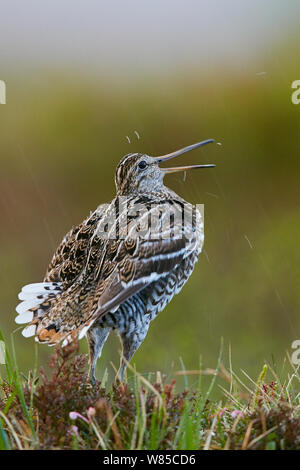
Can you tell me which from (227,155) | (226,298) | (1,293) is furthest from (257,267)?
(1,293)

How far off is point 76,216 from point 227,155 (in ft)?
7.31

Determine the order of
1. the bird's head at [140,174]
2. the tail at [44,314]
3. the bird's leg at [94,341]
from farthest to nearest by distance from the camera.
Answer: the bird's head at [140,174] → the bird's leg at [94,341] → the tail at [44,314]

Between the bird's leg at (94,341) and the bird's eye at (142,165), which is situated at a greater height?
the bird's eye at (142,165)

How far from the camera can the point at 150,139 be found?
9281 millimetres

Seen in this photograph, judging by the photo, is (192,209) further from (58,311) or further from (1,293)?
(1,293)

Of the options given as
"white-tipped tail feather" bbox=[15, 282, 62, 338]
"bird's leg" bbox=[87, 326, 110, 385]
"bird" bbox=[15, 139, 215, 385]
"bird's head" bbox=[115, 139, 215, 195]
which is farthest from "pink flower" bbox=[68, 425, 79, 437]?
"bird's head" bbox=[115, 139, 215, 195]

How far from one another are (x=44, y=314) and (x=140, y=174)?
4.25 ft

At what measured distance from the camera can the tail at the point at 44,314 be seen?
13.2 ft

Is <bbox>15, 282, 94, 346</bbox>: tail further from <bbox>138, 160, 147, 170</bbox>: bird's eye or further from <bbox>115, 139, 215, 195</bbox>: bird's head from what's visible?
<bbox>138, 160, 147, 170</bbox>: bird's eye

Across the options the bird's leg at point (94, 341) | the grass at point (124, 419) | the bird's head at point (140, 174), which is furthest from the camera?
the bird's head at point (140, 174)

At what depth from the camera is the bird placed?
407cm

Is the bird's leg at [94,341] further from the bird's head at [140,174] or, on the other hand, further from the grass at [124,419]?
the bird's head at [140,174]

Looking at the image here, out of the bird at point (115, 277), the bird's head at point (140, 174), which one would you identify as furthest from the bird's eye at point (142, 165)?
the bird at point (115, 277)

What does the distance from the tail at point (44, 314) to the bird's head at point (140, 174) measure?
0.95 meters
